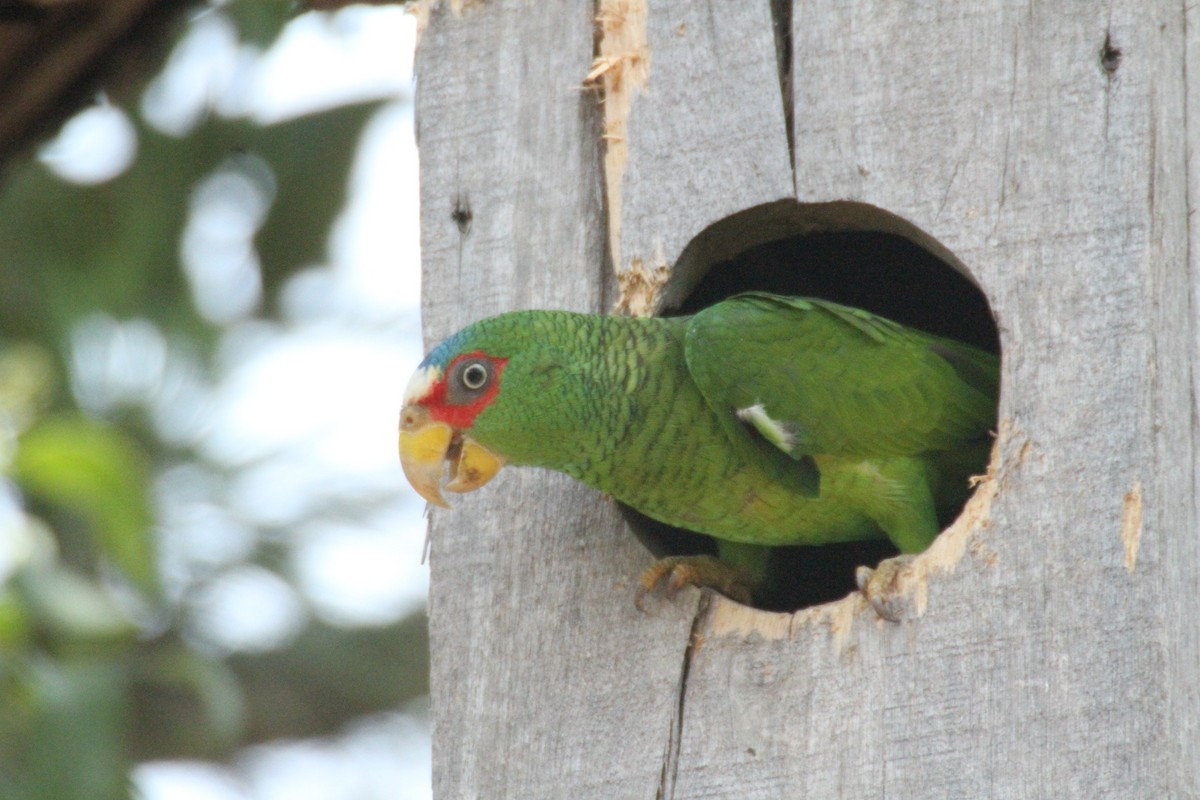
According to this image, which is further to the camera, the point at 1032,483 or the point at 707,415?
the point at 707,415

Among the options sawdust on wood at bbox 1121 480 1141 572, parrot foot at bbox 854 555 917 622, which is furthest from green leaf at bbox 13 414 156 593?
sawdust on wood at bbox 1121 480 1141 572

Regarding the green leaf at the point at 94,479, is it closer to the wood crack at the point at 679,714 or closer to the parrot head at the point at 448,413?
the parrot head at the point at 448,413

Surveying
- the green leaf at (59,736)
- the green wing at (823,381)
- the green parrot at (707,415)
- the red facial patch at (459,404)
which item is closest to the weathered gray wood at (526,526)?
the green parrot at (707,415)

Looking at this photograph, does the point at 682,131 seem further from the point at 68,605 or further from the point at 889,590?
the point at 68,605

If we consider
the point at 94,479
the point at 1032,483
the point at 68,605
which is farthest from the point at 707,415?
the point at 68,605

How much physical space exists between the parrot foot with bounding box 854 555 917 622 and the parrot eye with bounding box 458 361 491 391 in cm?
97

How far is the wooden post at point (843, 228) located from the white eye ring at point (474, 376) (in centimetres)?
33

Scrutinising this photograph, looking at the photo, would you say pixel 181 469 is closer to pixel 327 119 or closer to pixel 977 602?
pixel 327 119

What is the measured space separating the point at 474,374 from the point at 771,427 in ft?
2.31

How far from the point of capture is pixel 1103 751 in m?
2.76

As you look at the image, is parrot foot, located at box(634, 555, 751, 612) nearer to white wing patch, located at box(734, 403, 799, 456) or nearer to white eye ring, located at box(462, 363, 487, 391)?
white wing patch, located at box(734, 403, 799, 456)

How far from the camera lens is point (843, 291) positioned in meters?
4.55

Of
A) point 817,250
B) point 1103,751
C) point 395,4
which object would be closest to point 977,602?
point 1103,751

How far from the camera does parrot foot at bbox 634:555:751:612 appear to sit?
10.9 ft
